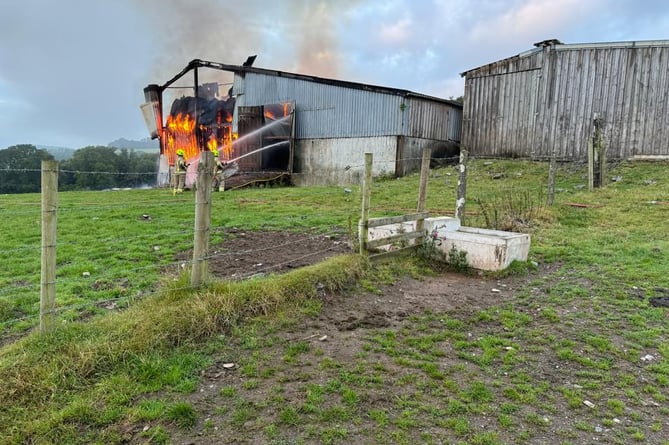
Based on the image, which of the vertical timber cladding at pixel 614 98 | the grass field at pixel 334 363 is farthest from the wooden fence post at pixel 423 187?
the vertical timber cladding at pixel 614 98

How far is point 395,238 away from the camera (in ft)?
22.4

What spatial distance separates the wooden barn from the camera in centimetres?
1622

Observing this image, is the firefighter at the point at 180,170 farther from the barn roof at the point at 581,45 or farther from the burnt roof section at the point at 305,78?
the barn roof at the point at 581,45

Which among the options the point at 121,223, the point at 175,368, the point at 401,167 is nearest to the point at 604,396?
the point at 175,368

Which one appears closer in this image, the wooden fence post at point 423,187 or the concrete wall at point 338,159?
the wooden fence post at point 423,187

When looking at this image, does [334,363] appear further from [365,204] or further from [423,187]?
[423,187]

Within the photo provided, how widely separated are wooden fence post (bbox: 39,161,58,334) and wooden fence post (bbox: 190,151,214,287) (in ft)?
4.04

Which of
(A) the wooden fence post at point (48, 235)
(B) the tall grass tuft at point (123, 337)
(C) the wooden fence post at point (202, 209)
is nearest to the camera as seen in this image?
(B) the tall grass tuft at point (123, 337)

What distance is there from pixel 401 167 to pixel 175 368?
55.5ft

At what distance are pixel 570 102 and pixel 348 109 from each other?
9384 mm

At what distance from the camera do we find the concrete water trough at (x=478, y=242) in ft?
22.2

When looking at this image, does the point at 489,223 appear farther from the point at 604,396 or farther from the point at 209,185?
the point at 209,185

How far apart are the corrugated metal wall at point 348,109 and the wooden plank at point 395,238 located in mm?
12736

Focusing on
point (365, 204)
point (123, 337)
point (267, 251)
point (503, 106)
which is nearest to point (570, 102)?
point (503, 106)
